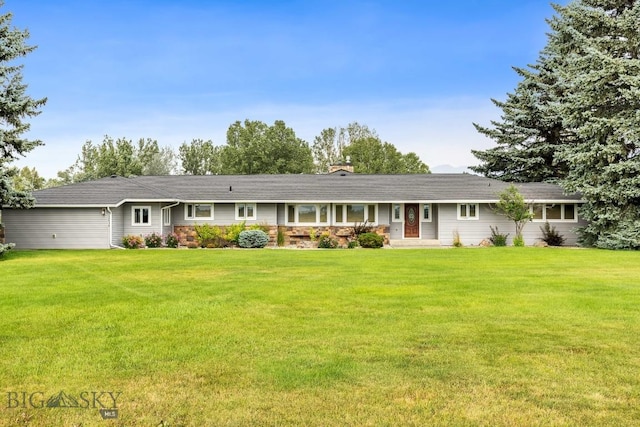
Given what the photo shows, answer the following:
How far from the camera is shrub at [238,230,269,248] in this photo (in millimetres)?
24344

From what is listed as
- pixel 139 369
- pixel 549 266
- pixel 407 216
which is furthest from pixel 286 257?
pixel 139 369

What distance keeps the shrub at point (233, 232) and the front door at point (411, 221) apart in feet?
28.3

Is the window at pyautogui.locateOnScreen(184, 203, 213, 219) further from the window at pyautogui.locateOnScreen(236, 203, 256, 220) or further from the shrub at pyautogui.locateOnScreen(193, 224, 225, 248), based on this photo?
the window at pyautogui.locateOnScreen(236, 203, 256, 220)

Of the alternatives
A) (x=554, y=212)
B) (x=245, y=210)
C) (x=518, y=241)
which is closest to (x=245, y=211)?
(x=245, y=210)

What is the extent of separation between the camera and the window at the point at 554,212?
86.5 feet

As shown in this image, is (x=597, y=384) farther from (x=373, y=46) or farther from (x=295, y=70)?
(x=295, y=70)

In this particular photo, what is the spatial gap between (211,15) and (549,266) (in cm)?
1745

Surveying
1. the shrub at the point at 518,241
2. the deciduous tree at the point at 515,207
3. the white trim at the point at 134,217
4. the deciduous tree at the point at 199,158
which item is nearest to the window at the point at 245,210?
the white trim at the point at 134,217

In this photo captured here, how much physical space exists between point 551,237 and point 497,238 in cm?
280

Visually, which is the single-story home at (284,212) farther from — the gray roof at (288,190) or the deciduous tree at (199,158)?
the deciduous tree at (199,158)

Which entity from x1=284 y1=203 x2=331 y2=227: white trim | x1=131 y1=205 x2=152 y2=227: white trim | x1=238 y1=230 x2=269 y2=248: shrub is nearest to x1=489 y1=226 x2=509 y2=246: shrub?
x1=284 y1=203 x2=331 y2=227: white trim

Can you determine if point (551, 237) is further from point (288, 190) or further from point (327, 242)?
point (288, 190)

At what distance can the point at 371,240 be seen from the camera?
79.0 feet

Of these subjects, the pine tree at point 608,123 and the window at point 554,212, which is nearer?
the pine tree at point 608,123
